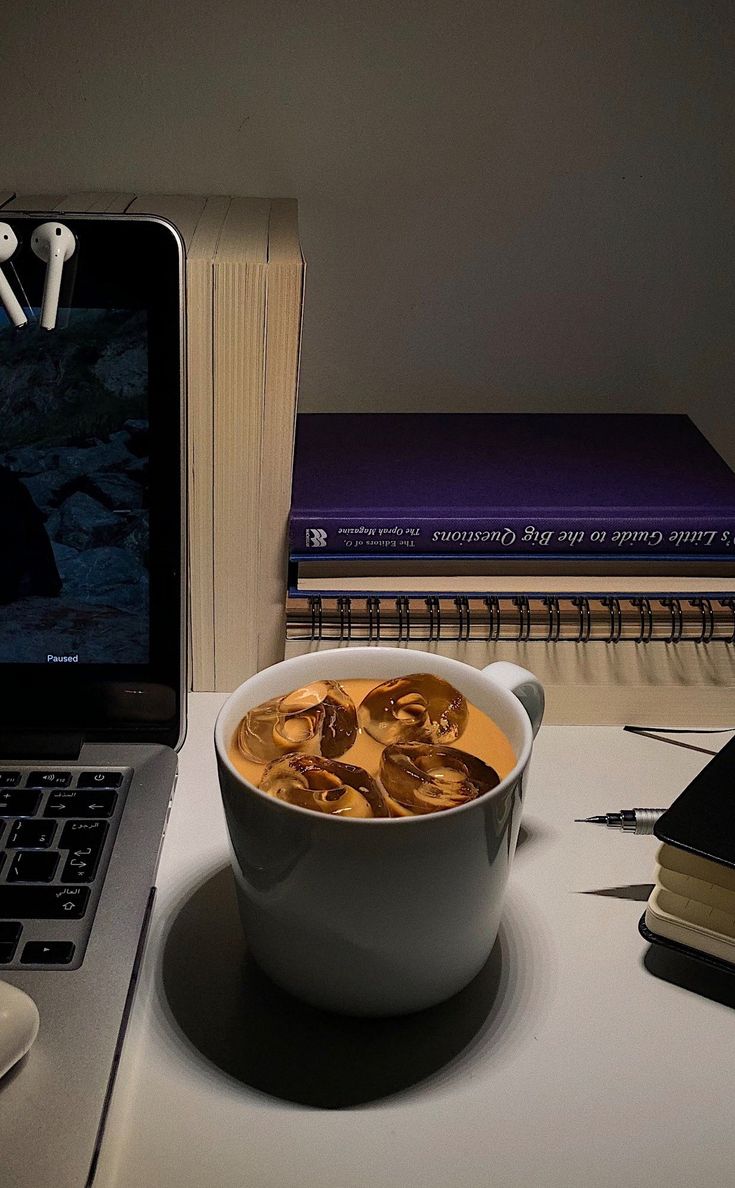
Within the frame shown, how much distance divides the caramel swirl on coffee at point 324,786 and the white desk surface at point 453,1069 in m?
0.10

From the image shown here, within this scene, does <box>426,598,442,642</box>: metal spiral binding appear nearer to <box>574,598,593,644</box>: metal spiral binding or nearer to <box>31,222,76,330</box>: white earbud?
<box>574,598,593,644</box>: metal spiral binding

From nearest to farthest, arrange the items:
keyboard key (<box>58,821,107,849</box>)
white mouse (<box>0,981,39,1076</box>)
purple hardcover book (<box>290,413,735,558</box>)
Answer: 1. white mouse (<box>0,981,39,1076</box>)
2. keyboard key (<box>58,821,107,849</box>)
3. purple hardcover book (<box>290,413,735,558</box>)

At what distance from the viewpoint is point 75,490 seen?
1.72 ft

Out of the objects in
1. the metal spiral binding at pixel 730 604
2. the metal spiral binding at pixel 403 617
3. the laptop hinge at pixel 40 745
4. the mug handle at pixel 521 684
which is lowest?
the laptop hinge at pixel 40 745

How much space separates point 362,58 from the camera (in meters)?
0.69

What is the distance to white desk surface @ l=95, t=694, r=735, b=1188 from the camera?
0.38m

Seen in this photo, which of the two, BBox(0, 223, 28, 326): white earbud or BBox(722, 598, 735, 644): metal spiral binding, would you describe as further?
BBox(722, 598, 735, 644): metal spiral binding

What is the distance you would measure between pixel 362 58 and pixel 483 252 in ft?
0.49

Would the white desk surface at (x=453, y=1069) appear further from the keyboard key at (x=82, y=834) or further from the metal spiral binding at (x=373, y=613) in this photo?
the metal spiral binding at (x=373, y=613)

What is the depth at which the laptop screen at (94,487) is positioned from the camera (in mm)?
494

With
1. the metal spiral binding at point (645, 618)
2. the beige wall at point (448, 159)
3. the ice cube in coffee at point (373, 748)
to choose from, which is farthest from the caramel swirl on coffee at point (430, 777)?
the beige wall at point (448, 159)

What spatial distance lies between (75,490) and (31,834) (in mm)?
168

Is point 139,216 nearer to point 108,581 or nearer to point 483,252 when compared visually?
point 108,581

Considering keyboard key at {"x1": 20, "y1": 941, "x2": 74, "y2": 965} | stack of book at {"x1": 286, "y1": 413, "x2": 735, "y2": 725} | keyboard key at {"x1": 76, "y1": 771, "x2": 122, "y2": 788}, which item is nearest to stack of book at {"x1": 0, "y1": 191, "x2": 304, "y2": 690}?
stack of book at {"x1": 286, "y1": 413, "x2": 735, "y2": 725}
